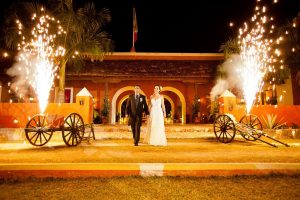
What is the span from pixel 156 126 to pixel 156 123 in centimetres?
9

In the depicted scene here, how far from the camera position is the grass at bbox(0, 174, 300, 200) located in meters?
3.02

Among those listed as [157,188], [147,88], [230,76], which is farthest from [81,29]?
[157,188]

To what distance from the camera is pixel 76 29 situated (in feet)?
38.3

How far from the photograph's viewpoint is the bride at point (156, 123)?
7.02 m

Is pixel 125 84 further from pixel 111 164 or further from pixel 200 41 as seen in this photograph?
pixel 111 164

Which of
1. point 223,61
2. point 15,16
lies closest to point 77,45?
point 15,16

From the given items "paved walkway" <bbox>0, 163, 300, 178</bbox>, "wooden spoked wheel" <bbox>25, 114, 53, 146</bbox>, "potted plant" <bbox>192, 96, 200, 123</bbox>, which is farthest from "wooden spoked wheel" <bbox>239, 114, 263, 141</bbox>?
"potted plant" <bbox>192, 96, 200, 123</bbox>

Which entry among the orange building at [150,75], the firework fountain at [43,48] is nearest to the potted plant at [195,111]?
the orange building at [150,75]

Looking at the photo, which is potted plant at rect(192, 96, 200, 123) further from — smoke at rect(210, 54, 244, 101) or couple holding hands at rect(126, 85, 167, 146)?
couple holding hands at rect(126, 85, 167, 146)

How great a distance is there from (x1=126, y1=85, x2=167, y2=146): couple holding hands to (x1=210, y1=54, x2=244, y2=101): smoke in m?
8.13

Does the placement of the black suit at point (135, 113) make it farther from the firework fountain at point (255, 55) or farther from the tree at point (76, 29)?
the tree at point (76, 29)

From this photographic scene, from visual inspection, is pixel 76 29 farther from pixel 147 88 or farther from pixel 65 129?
pixel 65 129

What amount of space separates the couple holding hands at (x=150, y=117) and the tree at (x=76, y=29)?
5.95 m

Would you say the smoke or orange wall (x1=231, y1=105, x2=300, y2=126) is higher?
the smoke
